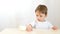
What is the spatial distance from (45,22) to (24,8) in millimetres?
304

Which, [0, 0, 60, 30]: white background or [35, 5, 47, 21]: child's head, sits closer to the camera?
[35, 5, 47, 21]: child's head

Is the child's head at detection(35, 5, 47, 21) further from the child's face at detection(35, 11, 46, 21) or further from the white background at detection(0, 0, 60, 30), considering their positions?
the white background at detection(0, 0, 60, 30)

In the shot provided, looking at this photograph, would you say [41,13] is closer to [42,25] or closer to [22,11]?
[42,25]

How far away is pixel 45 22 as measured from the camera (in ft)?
4.43

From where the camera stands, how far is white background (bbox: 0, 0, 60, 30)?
4.77ft

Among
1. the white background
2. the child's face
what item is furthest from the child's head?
the white background

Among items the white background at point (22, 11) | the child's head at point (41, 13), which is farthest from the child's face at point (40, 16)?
the white background at point (22, 11)

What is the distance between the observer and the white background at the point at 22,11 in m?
1.46

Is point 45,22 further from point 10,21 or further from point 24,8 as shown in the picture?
point 10,21

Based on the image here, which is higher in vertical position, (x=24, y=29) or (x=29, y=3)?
(x=29, y=3)

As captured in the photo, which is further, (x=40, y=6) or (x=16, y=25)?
(x=16, y=25)

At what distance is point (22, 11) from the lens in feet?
4.86

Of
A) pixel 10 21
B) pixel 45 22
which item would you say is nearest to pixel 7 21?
pixel 10 21

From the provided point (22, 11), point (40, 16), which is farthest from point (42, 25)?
point (22, 11)
